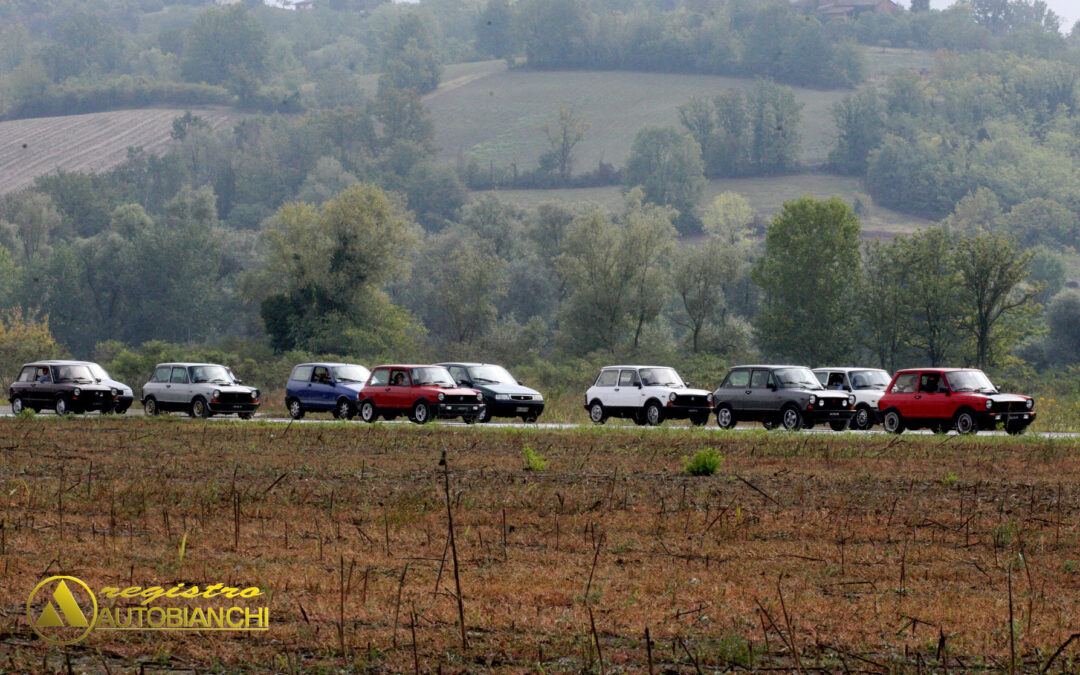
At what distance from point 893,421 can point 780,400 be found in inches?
119

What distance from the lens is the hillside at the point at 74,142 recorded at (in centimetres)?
16400

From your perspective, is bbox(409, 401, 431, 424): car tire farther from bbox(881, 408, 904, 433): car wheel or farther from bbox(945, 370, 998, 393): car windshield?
bbox(945, 370, 998, 393): car windshield

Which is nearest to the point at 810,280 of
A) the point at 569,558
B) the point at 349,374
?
the point at 349,374

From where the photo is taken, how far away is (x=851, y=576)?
445 inches

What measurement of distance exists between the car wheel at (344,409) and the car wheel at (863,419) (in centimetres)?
1512

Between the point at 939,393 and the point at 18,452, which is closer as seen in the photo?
the point at 18,452

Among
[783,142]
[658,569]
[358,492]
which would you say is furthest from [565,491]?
[783,142]

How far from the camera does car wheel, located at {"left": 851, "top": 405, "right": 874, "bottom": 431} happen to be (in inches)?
1371

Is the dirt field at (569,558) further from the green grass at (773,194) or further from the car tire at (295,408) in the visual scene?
the green grass at (773,194)

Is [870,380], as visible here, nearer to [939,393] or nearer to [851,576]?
[939,393]

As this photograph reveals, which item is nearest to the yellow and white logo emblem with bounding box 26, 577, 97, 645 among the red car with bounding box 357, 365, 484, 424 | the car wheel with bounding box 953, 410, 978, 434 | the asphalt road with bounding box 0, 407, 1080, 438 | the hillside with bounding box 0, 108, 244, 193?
the asphalt road with bounding box 0, 407, 1080, 438

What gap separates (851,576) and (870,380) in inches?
1012

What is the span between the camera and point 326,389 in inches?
1528

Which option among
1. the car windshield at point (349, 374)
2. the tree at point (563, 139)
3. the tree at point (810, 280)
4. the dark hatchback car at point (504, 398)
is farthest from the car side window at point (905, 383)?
the tree at point (563, 139)
